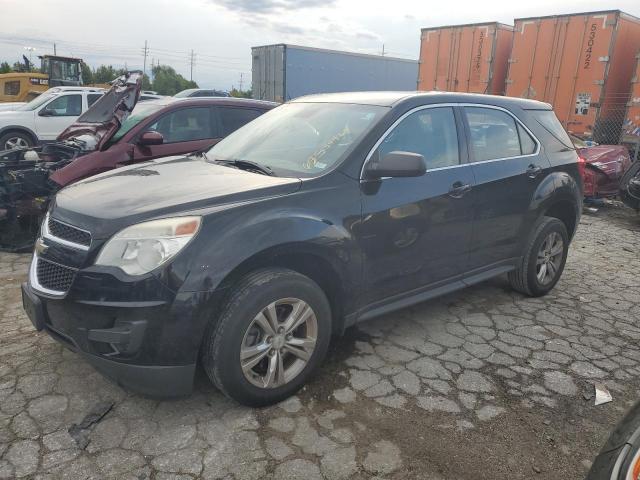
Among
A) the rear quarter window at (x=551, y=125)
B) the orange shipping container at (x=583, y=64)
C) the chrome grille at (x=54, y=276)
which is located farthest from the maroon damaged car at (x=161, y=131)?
the orange shipping container at (x=583, y=64)

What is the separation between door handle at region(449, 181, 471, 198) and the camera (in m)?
3.49

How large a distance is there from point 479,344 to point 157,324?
2.37 metres

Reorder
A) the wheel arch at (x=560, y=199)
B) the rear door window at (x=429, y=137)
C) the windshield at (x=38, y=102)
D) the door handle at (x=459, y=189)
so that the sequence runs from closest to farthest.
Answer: the rear door window at (x=429, y=137), the door handle at (x=459, y=189), the wheel arch at (x=560, y=199), the windshield at (x=38, y=102)

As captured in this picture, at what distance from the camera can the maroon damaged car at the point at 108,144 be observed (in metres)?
5.43

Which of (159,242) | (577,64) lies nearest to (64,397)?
(159,242)

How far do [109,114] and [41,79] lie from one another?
15.5 meters

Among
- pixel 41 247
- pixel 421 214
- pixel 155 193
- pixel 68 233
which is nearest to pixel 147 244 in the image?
pixel 155 193

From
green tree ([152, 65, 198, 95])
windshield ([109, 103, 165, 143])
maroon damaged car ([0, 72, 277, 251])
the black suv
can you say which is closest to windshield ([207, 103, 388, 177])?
the black suv

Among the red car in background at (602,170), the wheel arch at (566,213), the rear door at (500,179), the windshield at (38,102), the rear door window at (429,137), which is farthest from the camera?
the windshield at (38,102)

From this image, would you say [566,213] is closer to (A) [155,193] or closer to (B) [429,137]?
(B) [429,137]

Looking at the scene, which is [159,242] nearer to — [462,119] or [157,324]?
[157,324]

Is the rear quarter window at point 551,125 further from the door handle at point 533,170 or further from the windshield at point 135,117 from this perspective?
the windshield at point 135,117

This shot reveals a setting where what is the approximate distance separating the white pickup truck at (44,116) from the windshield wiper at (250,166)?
10.3 meters

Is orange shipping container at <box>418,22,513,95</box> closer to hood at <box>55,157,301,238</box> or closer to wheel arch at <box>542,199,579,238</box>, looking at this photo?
wheel arch at <box>542,199,579,238</box>
